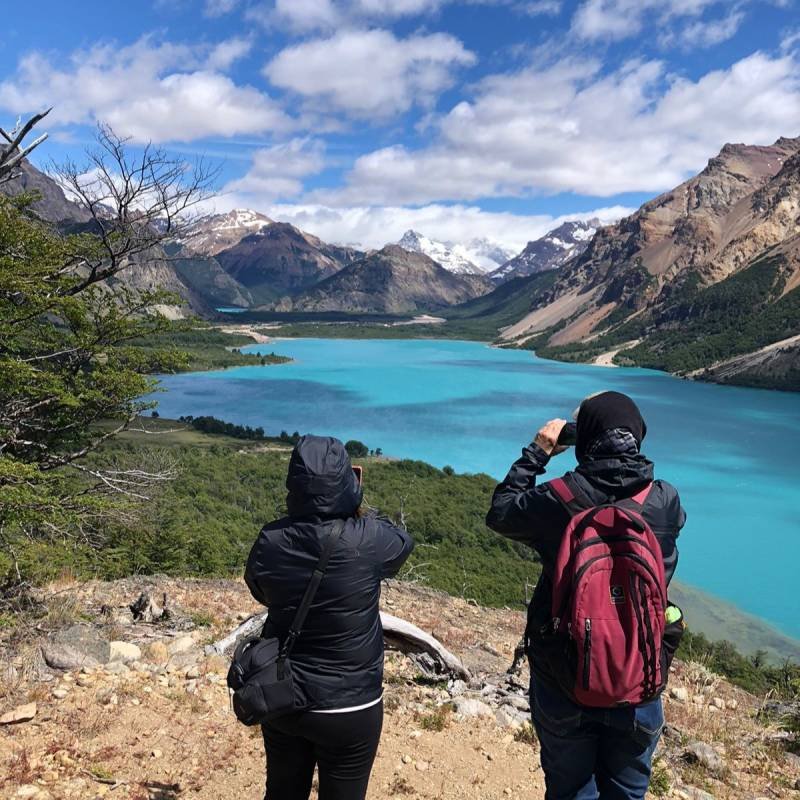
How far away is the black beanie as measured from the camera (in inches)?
104

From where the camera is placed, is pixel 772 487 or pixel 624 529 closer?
pixel 624 529

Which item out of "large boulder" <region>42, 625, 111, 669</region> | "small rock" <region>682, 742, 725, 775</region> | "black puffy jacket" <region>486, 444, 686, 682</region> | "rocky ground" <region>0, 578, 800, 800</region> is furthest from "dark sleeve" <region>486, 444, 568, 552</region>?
"large boulder" <region>42, 625, 111, 669</region>

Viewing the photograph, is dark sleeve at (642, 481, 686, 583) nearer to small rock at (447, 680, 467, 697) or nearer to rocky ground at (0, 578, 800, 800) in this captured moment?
rocky ground at (0, 578, 800, 800)

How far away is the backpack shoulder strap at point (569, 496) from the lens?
2574 millimetres

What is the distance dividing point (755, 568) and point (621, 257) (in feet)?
604

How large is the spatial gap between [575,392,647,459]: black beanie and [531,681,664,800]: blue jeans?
104 centimetres

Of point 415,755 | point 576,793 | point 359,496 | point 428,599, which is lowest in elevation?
point 428,599

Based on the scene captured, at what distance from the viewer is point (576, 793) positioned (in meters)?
2.71

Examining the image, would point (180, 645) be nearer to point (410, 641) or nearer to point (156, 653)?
point (156, 653)

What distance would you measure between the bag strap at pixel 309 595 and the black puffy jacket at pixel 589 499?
77 cm

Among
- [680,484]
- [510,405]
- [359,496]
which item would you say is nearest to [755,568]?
[680,484]

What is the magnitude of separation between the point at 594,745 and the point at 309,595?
1.36 m

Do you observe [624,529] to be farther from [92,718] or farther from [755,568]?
[755,568]

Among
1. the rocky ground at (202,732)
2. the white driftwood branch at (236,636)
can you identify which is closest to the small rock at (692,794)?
the rocky ground at (202,732)
